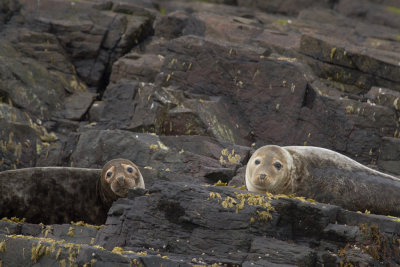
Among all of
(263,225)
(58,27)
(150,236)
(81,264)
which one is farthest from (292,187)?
(58,27)

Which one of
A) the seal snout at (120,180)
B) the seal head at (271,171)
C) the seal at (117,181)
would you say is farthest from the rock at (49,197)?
the seal head at (271,171)

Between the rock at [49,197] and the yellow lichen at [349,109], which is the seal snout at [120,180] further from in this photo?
the yellow lichen at [349,109]

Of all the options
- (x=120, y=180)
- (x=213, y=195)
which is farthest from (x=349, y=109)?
(x=213, y=195)

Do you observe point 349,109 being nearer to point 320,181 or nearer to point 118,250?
point 320,181

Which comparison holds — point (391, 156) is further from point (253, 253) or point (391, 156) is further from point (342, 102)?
point (253, 253)

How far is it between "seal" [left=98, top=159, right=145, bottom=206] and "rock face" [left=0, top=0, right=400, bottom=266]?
13.3 inches

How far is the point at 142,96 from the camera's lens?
1702cm

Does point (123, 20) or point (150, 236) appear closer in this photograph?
point (150, 236)

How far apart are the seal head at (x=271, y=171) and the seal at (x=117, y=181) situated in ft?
7.57

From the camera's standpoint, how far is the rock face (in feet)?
29.8

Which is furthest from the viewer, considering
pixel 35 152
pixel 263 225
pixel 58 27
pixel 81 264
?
pixel 58 27

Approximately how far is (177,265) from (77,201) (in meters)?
4.80

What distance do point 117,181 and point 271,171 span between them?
2.86 m

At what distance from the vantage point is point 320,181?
11328 millimetres
